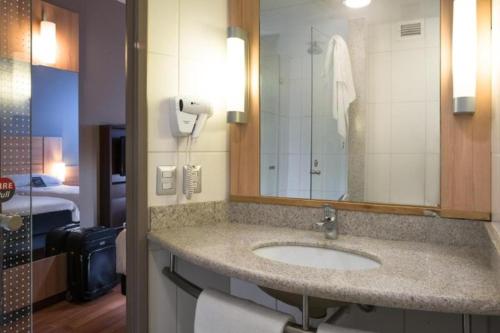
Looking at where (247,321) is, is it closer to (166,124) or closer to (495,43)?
(166,124)

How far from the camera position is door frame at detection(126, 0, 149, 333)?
128cm

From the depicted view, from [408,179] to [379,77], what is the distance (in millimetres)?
388

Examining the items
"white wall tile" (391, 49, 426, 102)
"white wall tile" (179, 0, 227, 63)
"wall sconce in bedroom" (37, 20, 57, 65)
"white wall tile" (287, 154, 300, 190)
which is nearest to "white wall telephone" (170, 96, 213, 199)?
"white wall tile" (179, 0, 227, 63)

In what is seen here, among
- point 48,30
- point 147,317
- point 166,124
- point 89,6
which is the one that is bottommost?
point 147,317

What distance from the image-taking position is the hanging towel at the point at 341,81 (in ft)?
4.48

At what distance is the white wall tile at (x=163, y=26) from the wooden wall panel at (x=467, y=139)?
3.10ft

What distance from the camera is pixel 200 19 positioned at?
1.45 m

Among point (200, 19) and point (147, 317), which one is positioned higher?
point (200, 19)

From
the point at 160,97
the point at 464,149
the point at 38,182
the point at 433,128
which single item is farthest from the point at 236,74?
the point at 38,182

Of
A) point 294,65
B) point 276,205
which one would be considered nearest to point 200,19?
point 294,65

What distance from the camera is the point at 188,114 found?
1350 mm

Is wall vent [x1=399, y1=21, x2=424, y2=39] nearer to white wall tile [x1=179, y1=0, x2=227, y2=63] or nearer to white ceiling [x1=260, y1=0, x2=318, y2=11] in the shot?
white ceiling [x1=260, y1=0, x2=318, y2=11]

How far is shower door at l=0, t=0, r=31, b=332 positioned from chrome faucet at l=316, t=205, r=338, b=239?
42.9 inches

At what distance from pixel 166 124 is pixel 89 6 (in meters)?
3.10
